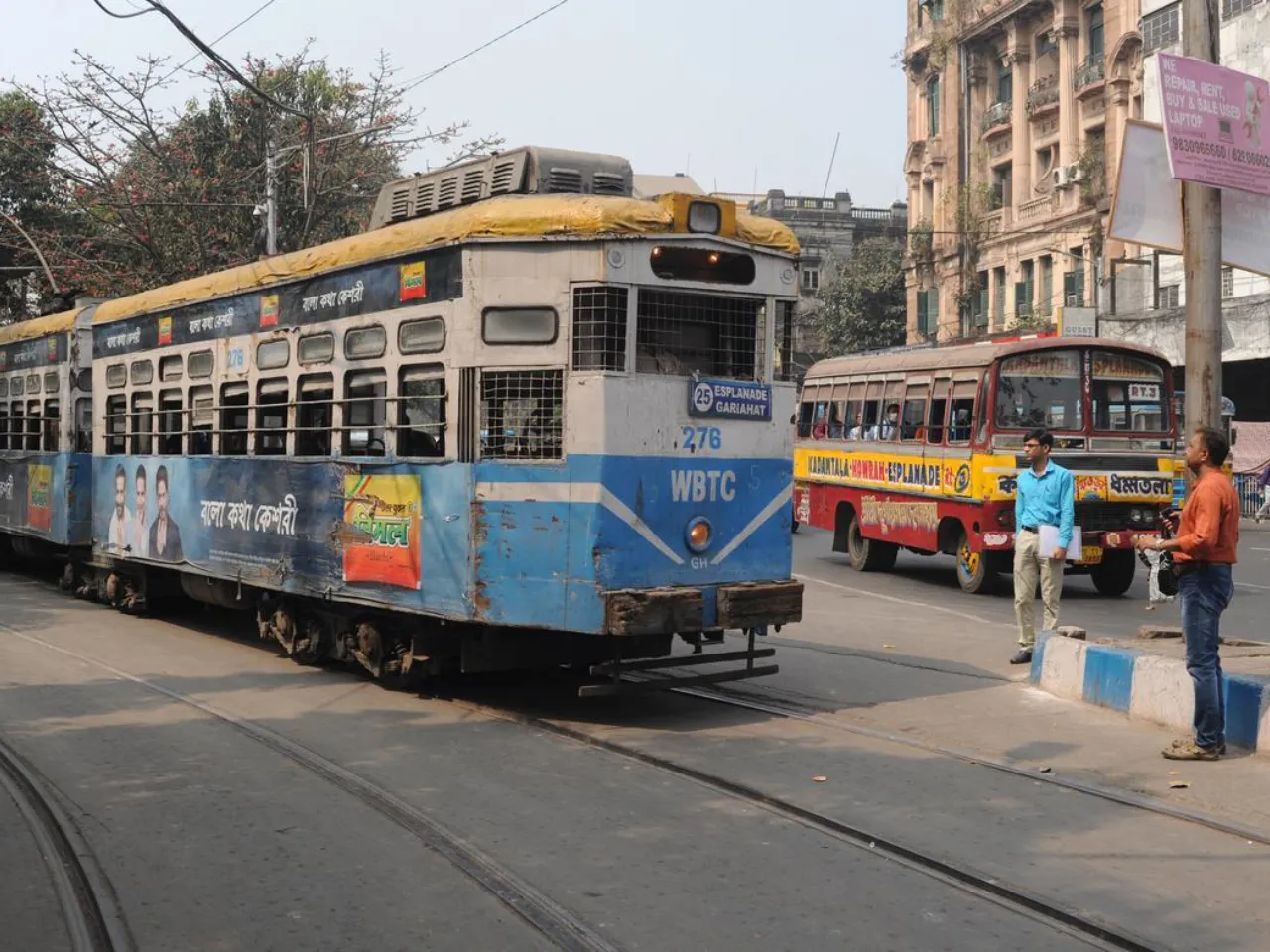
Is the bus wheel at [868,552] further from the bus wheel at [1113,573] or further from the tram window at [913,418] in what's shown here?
the bus wheel at [1113,573]

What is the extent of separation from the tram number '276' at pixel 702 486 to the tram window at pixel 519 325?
1189 millimetres

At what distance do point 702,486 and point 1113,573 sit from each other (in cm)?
1025

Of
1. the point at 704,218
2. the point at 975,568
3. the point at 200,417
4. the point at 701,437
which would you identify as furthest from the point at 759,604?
the point at 975,568

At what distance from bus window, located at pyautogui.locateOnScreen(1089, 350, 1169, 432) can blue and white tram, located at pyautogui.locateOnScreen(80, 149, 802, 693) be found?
27.2 feet

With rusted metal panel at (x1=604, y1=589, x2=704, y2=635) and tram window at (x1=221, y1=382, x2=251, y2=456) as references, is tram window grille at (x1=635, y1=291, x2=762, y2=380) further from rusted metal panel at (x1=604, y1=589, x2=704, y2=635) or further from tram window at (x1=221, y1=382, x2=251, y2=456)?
tram window at (x1=221, y1=382, x2=251, y2=456)

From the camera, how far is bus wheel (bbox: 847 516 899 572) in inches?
827

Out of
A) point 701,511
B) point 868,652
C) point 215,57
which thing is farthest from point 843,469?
point 701,511

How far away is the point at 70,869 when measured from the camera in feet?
21.1

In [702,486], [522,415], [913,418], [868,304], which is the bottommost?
[702,486]

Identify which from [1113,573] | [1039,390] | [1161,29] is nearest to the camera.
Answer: [1039,390]

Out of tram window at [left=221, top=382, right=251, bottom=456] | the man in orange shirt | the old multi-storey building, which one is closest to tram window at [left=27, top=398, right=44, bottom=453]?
tram window at [left=221, top=382, right=251, bottom=456]

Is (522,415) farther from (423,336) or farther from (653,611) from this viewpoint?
→ (653,611)

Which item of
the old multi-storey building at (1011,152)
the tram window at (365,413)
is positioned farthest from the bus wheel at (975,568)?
the old multi-storey building at (1011,152)

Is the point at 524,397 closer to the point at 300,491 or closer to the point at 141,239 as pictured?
the point at 300,491
